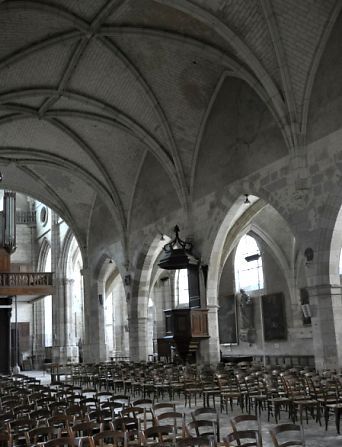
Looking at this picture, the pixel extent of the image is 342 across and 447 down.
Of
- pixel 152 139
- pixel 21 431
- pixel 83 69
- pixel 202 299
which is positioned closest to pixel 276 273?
pixel 202 299

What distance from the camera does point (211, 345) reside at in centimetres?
1827

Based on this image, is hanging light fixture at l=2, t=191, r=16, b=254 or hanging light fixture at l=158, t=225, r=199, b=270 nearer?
hanging light fixture at l=158, t=225, r=199, b=270

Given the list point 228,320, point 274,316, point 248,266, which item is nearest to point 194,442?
point 274,316

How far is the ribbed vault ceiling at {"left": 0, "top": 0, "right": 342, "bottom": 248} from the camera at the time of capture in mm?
13742

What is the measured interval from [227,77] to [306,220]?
5907mm

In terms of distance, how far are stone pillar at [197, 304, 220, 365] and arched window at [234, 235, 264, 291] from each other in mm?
8138

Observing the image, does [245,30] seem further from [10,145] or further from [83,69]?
[10,145]

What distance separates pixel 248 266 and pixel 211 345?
9.50 metres

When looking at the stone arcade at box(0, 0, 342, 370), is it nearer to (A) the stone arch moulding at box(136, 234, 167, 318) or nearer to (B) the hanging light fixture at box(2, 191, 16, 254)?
(A) the stone arch moulding at box(136, 234, 167, 318)

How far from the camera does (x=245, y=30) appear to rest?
45.9 ft

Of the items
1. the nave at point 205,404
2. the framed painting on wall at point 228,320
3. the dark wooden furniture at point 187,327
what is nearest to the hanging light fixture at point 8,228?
the framed painting on wall at point 228,320

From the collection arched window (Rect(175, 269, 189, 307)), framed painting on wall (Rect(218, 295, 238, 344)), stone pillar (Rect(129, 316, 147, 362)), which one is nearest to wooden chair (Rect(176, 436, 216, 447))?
stone pillar (Rect(129, 316, 147, 362))

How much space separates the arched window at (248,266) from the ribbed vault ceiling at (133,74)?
6.51m

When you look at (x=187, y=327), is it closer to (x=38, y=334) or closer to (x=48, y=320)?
(x=38, y=334)
